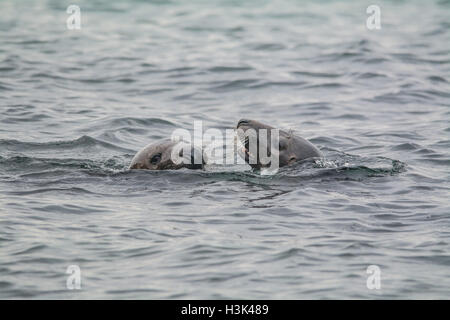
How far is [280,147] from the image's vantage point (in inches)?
439

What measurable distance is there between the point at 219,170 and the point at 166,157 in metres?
0.86

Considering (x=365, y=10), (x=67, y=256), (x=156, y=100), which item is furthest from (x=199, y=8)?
(x=67, y=256)

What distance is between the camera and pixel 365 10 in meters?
28.5

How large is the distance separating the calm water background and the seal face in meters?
0.17

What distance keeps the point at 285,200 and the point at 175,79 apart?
30.0 feet

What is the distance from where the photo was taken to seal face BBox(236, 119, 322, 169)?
10883 millimetres

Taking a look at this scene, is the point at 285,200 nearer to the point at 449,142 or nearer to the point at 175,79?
the point at 449,142
